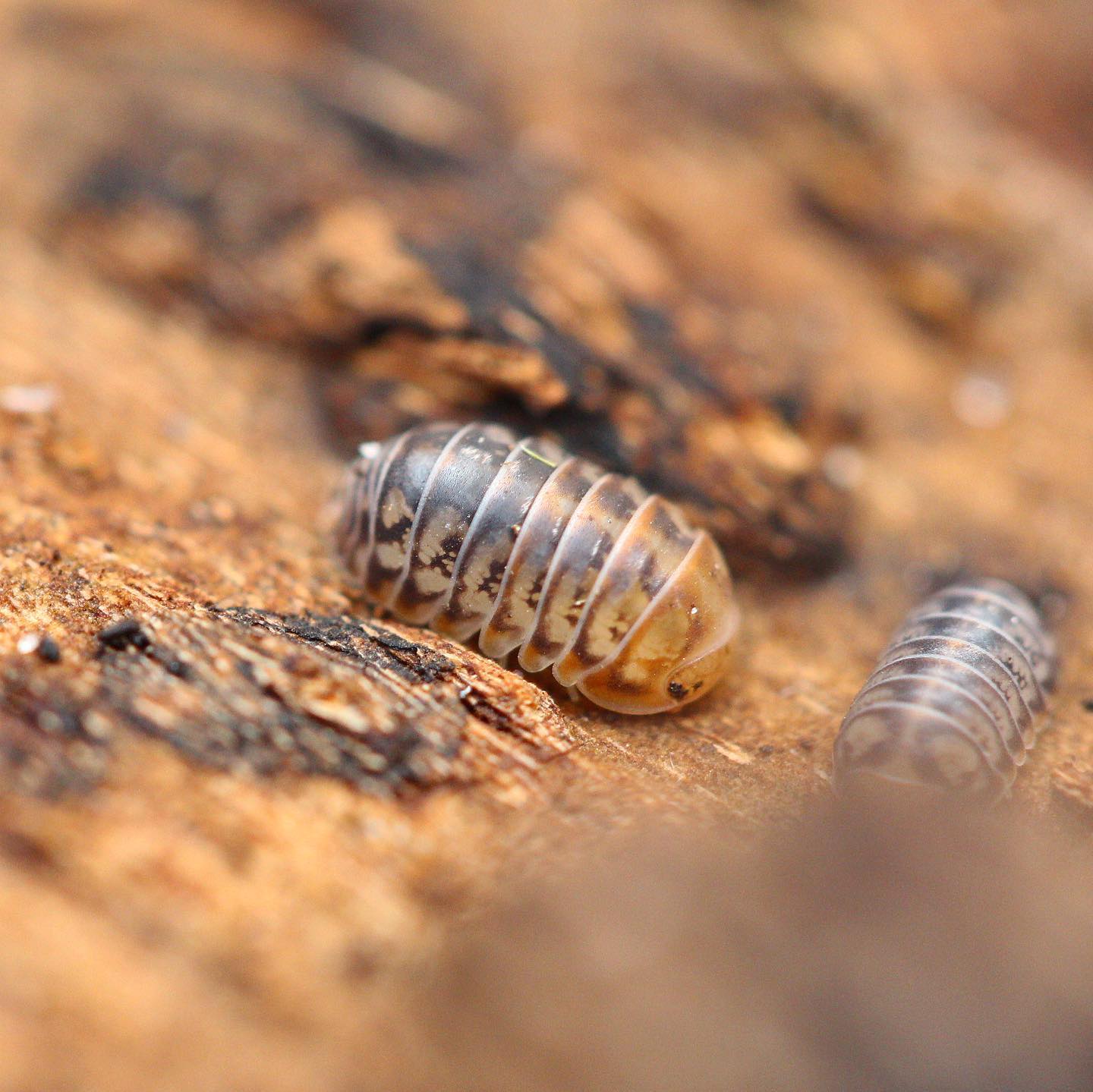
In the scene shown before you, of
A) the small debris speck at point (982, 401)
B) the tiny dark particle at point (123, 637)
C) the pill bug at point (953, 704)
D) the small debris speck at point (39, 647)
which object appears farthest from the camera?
the small debris speck at point (982, 401)

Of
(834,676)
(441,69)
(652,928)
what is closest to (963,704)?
(834,676)

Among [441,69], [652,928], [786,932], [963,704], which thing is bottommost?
[652,928]

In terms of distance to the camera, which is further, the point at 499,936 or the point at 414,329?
the point at 414,329

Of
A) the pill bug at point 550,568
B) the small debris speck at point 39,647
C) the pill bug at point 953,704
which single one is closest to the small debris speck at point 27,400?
the small debris speck at point 39,647

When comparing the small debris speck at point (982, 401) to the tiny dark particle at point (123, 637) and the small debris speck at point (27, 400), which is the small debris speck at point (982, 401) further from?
the small debris speck at point (27, 400)

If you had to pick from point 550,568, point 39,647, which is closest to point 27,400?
point 39,647

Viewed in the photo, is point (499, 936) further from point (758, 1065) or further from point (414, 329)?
point (414, 329)

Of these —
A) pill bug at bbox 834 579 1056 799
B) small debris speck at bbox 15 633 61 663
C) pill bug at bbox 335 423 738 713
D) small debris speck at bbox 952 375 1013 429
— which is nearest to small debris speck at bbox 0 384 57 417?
small debris speck at bbox 15 633 61 663

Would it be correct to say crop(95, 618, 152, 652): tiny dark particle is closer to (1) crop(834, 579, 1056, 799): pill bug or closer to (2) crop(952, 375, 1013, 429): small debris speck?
(1) crop(834, 579, 1056, 799): pill bug
